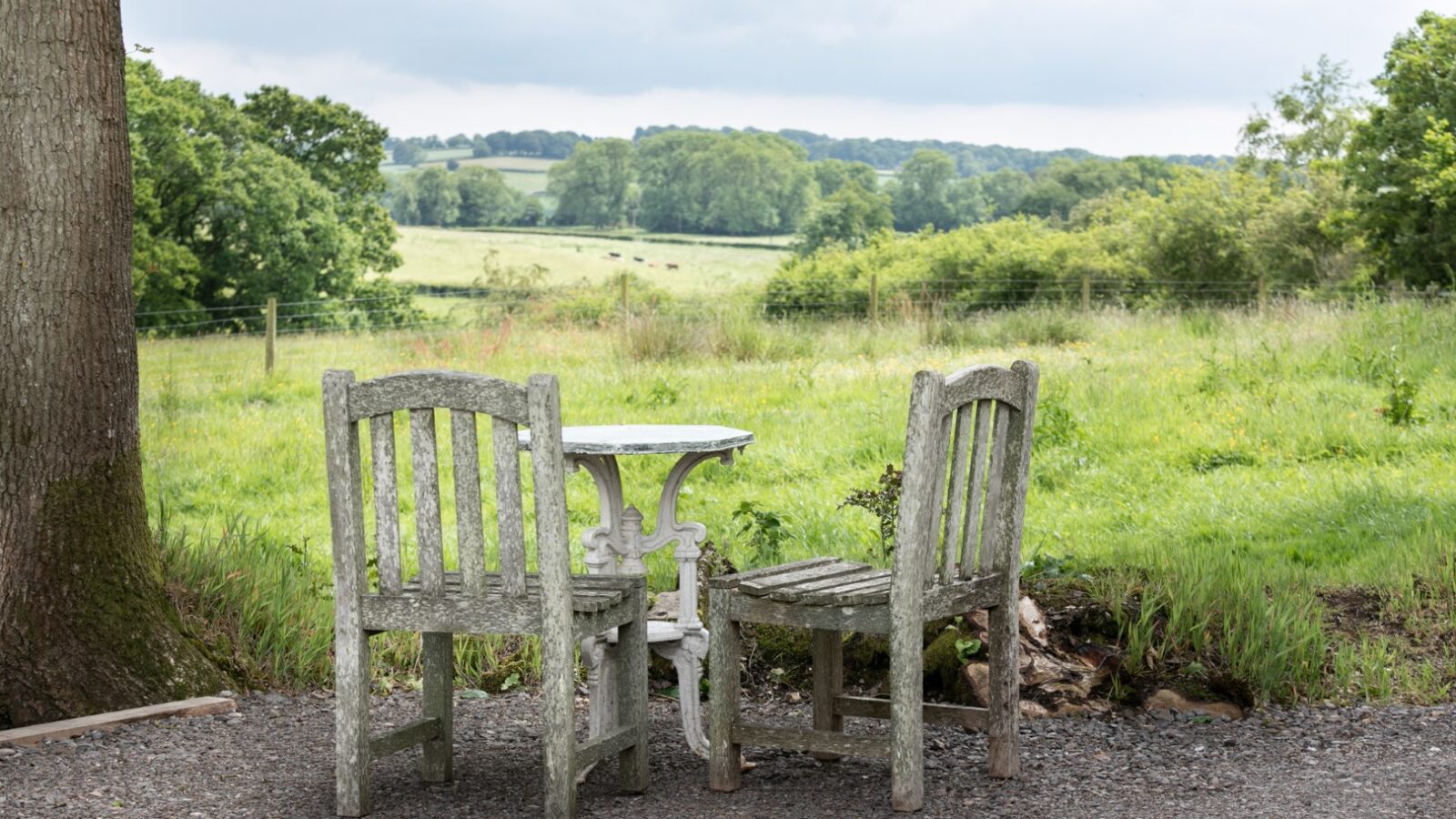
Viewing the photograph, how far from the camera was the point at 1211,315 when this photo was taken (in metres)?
19.0

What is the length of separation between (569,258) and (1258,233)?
41.2 m

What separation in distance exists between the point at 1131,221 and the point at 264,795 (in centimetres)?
3162

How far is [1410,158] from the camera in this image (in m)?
20.9

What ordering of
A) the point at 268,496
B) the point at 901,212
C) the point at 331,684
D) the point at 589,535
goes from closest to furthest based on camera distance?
1. the point at 589,535
2. the point at 331,684
3. the point at 268,496
4. the point at 901,212

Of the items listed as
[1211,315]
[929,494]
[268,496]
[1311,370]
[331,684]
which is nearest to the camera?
[929,494]

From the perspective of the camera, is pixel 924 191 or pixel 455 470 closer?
pixel 455 470

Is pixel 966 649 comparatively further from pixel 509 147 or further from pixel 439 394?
pixel 509 147

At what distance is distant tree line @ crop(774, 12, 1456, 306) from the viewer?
20.9 m

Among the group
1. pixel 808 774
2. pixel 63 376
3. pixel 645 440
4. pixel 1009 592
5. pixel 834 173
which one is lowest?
pixel 808 774

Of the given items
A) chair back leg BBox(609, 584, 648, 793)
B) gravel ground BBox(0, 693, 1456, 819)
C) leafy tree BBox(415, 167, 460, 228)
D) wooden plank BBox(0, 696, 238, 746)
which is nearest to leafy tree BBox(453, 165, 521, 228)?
leafy tree BBox(415, 167, 460, 228)

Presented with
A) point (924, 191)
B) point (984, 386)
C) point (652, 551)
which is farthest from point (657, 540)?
point (924, 191)

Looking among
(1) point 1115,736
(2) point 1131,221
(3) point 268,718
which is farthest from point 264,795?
(2) point 1131,221

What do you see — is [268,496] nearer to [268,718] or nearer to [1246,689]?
[268,718]

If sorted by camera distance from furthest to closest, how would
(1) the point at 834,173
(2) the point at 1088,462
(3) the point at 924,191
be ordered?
1. (1) the point at 834,173
2. (3) the point at 924,191
3. (2) the point at 1088,462
